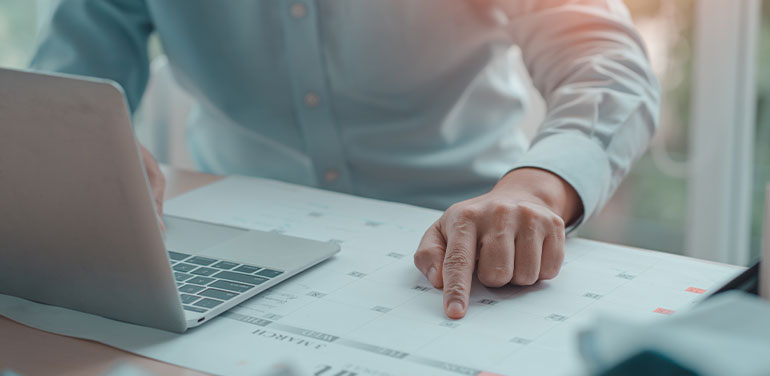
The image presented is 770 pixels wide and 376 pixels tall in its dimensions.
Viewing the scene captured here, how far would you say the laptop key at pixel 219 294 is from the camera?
627mm

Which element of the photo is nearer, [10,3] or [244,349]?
[244,349]

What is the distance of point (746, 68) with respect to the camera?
5.61 ft

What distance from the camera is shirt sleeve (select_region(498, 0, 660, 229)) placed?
81 cm

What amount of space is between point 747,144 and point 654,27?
1.07 feet

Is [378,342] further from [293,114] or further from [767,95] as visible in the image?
[767,95]

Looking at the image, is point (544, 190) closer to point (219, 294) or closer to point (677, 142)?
point (219, 294)

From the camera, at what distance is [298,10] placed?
1.06 metres

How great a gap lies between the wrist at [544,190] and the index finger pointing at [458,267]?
0.28ft

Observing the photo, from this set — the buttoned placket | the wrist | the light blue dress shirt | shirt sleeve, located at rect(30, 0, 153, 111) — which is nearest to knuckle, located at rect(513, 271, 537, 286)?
the wrist

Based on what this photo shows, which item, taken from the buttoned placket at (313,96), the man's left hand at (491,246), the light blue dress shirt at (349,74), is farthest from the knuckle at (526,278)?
the buttoned placket at (313,96)

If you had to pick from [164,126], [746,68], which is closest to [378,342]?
[164,126]

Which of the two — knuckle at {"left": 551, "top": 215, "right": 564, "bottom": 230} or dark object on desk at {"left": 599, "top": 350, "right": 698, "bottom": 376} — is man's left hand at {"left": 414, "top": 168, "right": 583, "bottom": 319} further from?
dark object on desk at {"left": 599, "top": 350, "right": 698, "bottom": 376}

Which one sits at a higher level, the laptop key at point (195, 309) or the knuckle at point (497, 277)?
the laptop key at point (195, 309)

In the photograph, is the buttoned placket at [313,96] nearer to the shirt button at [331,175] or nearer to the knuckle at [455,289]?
the shirt button at [331,175]
